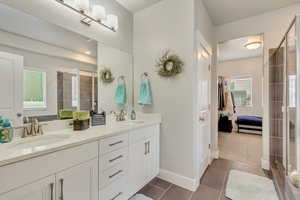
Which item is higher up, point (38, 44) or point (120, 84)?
point (38, 44)

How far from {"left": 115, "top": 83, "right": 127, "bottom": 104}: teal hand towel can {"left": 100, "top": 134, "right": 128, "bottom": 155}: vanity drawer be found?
0.82 m

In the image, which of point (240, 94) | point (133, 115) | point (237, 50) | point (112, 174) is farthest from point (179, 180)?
point (240, 94)

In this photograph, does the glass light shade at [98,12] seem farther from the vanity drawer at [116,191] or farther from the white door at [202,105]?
the vanity drawer at [116,191]

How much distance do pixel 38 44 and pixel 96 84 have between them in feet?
2.41

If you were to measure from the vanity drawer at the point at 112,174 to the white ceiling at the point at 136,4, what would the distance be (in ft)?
7.43

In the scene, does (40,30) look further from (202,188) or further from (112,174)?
(202,188)

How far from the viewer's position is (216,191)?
6.05ft

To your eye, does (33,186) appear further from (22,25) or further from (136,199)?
(22,25)

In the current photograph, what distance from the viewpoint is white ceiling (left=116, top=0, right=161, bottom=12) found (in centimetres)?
215

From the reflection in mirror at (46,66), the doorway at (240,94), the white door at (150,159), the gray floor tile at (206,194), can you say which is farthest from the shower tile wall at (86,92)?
the doorway at (240,94)

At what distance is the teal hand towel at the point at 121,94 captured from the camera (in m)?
2.24

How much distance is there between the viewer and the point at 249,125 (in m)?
4.80

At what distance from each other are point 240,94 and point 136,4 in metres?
5.30

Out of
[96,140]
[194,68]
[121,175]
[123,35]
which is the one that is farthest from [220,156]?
[123,35]
